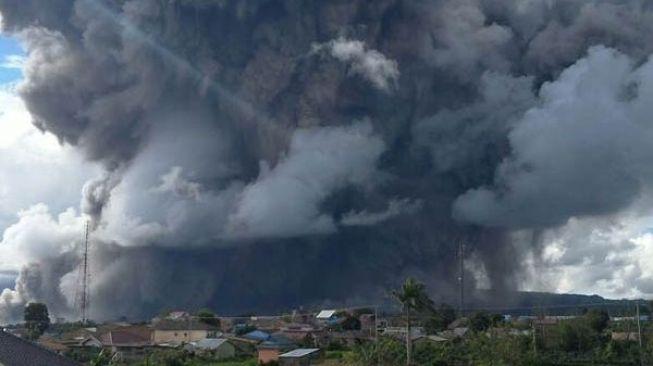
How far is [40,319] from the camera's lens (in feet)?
282

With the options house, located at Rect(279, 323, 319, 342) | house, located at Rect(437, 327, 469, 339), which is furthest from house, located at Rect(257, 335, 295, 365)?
house, located at Rect(437, 327, 469, 339)

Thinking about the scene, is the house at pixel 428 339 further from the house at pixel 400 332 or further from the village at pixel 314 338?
the house at pixel 400 332

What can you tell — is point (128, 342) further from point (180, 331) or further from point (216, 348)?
point (180, 331)

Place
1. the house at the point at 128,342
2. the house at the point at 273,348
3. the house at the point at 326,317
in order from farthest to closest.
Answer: the house at the point at 326,317, the house at the point at 128,342, the house at the point at 273,348

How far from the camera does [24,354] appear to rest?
19.2 meters

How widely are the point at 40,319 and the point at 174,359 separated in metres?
41.6

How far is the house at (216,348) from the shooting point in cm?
5773

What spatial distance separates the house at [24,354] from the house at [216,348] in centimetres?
3699

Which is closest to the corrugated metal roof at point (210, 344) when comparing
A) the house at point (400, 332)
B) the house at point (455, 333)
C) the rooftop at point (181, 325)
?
the house at point (400, 332)

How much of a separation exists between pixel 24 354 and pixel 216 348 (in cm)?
3968

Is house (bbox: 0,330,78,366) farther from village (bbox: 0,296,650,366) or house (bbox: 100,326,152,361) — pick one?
house (bbox: 100,326,152,361)

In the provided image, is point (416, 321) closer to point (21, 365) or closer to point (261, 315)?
point (261, 315)

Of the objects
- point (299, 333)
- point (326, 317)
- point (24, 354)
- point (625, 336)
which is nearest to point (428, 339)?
point (625, 336)

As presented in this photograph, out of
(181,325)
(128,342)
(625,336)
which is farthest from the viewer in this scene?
(181,325)
